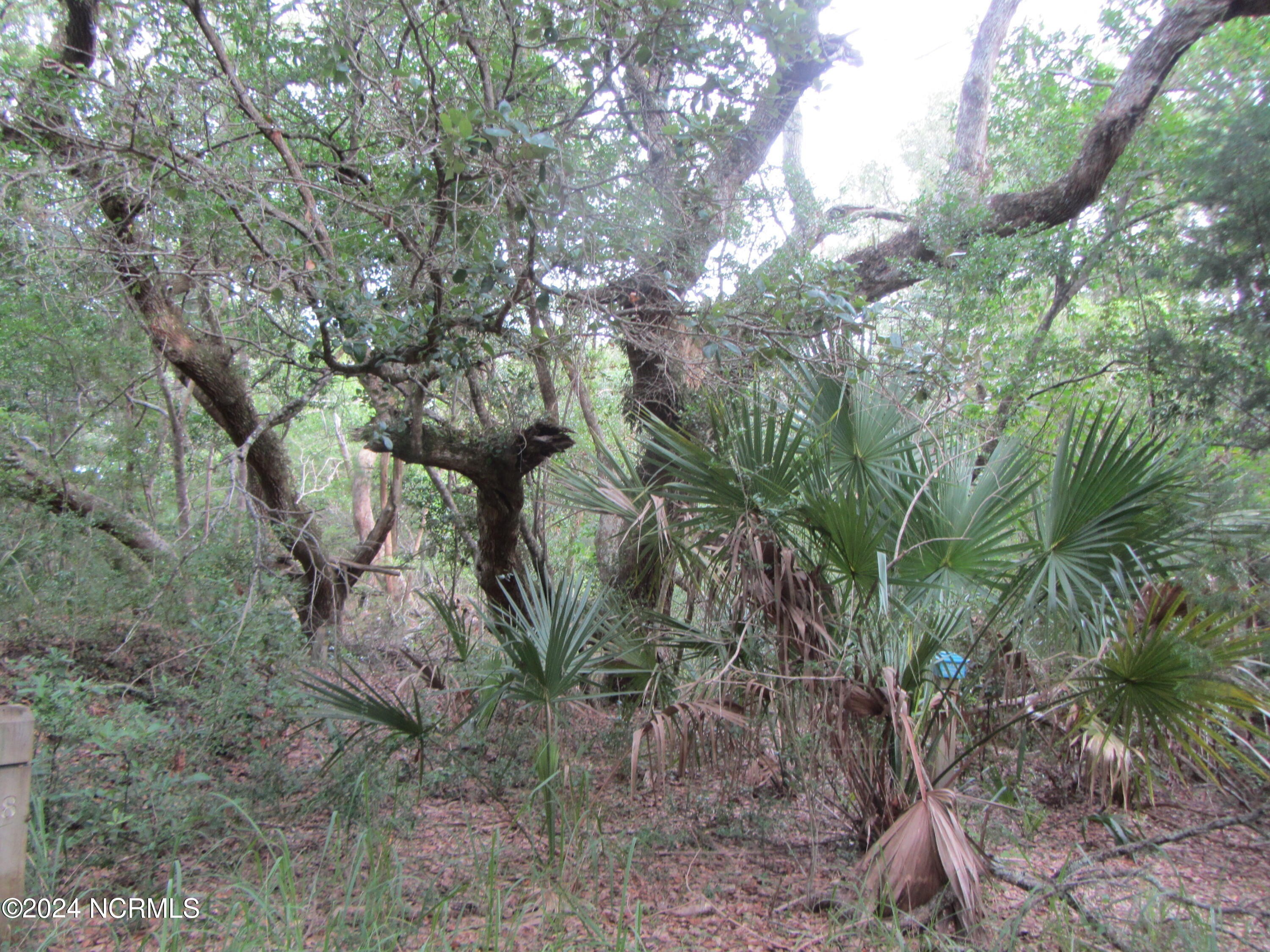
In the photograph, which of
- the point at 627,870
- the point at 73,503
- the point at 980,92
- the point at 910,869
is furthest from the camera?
the point at 980,92

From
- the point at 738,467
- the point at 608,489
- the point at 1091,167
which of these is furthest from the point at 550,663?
the point at 1091,167

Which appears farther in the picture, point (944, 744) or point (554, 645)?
point (944, 744)

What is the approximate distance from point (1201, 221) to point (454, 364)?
5097 millimetres

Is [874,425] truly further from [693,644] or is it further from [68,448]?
[68,448]

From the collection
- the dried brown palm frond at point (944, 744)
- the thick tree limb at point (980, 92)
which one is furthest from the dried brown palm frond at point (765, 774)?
the thick tree limb at point (980, 92)

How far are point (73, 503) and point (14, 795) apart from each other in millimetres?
4936

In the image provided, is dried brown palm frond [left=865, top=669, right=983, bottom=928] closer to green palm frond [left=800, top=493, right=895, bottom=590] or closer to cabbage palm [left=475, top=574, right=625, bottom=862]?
green palm frond [left=800, top=493, right=895, bottom=590]

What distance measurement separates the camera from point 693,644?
381 centimetres

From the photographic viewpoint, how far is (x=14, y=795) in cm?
247

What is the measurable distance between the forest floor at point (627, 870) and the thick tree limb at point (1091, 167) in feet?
14.3

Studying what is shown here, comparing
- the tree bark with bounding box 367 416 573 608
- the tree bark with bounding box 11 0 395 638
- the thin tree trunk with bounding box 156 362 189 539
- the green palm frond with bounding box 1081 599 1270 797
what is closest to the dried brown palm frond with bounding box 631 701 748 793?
the green palm frond with bounding box 1081 599 1270 797

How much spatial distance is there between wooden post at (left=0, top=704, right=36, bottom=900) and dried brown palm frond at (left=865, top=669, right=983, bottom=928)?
2.92 m

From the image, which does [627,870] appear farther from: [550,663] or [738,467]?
[738,467]

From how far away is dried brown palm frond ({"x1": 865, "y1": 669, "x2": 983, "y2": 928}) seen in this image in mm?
2877
